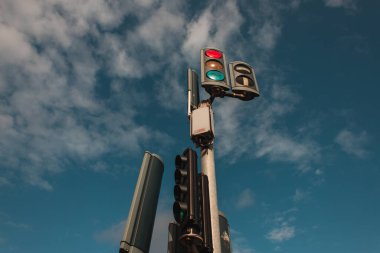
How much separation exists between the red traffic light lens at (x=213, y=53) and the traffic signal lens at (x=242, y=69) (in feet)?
2.06

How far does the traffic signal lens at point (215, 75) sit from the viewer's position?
790cm

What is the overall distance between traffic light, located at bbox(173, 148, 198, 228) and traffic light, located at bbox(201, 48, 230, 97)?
3358 mm

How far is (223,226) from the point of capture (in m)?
5.83

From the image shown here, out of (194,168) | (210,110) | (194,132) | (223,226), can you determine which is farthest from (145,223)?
(210,110)

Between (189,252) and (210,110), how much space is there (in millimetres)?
3717

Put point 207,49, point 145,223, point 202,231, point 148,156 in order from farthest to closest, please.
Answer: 1. point 207,49
2. point 148,156
3. point 202,231
4. point 145,223

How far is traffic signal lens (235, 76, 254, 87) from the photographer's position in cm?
848

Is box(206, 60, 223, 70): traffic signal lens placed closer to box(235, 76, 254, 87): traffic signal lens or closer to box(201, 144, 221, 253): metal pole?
box(235, 76, 254, 87): traffic signal lens

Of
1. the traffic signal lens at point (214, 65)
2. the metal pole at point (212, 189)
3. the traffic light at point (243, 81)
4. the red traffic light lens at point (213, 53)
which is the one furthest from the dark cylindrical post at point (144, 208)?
the red traffic light lens at point (213, 53)

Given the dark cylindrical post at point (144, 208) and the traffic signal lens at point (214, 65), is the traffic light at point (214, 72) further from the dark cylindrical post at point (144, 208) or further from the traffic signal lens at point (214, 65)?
the dark cylindrical post at point (144, 208)

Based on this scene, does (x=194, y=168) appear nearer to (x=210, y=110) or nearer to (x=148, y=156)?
(x=148, y=156)

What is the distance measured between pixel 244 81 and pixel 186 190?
496 cm

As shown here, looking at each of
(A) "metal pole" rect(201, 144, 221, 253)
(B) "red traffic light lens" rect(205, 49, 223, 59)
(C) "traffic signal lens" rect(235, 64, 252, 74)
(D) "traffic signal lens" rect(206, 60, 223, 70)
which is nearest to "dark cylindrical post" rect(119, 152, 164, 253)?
(A) "metal pole" rect(201, 144, 221, 253)

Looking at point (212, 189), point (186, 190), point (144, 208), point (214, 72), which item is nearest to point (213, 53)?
point (214, 72)
